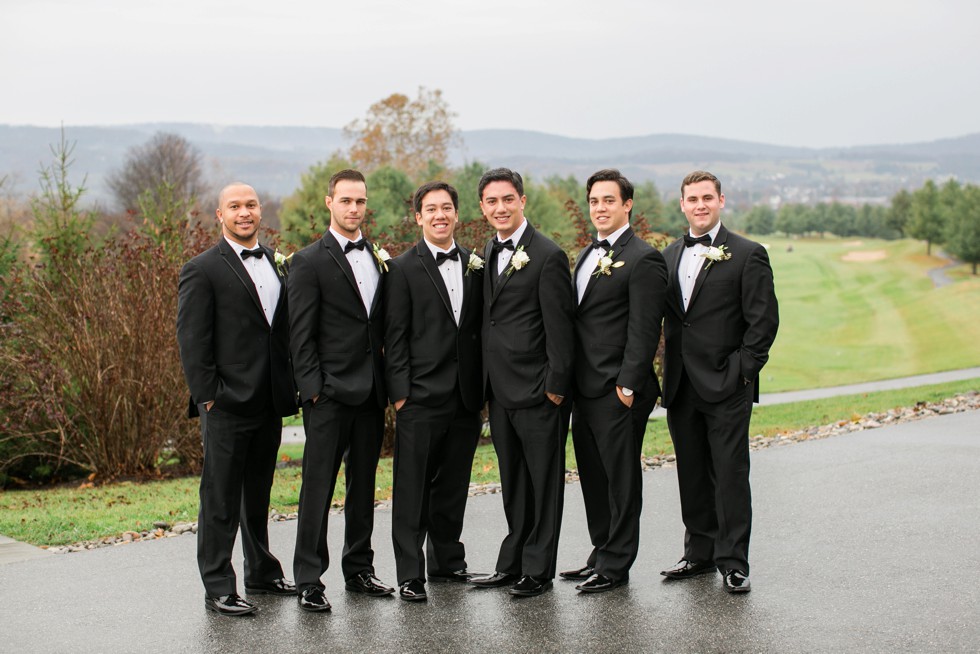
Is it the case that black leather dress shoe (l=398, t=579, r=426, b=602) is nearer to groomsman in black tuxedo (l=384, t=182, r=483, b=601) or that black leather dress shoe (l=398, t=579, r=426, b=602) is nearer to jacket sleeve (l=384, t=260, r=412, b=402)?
groomsman in black tuxedo (l=384, t=182, r=483, b=601)

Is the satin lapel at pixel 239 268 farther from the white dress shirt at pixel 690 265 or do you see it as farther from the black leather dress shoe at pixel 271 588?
the white dress shirt at pixel 690 265

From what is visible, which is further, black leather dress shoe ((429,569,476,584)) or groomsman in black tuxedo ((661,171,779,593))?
black leather dress shoe ((429,569,476,584))

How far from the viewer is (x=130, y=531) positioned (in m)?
8.18

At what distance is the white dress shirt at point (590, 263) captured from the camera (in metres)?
6.27

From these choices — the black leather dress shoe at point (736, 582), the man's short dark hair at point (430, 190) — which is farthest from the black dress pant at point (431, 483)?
the black leather dress shoe at point (736, 582)

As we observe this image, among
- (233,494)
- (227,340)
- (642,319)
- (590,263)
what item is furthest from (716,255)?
(233,494)

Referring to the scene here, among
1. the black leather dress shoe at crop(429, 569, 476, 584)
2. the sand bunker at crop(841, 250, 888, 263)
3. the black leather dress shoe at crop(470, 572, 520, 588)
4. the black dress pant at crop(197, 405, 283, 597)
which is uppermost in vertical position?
the black dress pant at crop(197, 405, 283, 597)

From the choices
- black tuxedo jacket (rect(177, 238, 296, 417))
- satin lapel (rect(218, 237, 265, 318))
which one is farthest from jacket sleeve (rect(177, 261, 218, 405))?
satin lapel (rect(218, 237, 265, 318))

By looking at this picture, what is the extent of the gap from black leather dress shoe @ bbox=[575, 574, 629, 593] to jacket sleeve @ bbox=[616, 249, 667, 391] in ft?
3.55

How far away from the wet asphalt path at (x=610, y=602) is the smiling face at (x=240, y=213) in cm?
205

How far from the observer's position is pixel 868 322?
173ft

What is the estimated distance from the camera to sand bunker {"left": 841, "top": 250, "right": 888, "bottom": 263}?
92.7 meters

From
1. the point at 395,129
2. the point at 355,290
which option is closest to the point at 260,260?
the point at 355,290

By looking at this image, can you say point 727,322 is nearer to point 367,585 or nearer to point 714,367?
point 714,367
